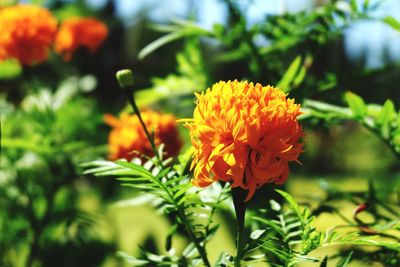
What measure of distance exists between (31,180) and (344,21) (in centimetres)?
96

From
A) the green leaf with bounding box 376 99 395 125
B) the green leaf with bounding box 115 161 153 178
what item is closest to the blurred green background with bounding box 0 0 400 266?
the green leaf with bounding box 376 99 395 125

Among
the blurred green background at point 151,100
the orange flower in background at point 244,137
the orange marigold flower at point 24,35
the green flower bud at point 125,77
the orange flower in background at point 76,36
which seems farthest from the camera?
the orange flower in background at point 76,36

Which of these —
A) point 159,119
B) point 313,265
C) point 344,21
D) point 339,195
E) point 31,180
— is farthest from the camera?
point 313,265

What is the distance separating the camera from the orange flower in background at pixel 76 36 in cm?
164

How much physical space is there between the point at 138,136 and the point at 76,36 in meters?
0.82

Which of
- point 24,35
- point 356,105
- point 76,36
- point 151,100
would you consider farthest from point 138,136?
point 76,36

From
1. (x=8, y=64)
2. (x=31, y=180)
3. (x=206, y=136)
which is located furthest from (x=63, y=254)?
(x=206, y=136)

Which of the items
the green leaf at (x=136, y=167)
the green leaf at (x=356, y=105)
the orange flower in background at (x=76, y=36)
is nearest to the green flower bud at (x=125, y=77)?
the green leaf at (x=136, y=167)

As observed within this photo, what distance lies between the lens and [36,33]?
1301mm

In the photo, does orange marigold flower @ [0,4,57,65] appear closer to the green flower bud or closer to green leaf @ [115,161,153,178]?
the green flower bud

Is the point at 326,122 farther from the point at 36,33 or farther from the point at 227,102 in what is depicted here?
the point at 36,33

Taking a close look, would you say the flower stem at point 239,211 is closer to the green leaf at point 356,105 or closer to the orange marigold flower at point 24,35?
the green leaf at point 356,105

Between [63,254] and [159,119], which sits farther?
[63,254]

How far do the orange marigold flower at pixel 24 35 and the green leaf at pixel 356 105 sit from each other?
836 mm
